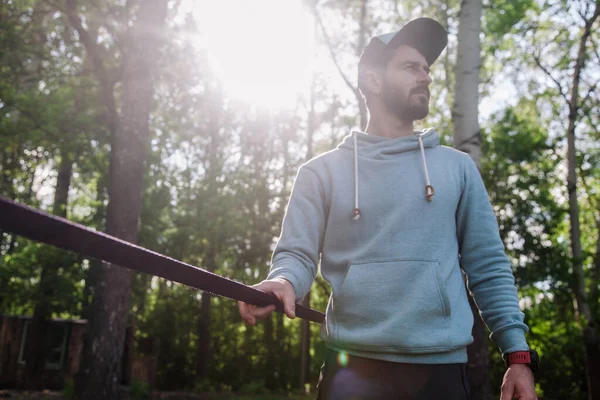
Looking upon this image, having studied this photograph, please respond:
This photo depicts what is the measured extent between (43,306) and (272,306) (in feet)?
66.7

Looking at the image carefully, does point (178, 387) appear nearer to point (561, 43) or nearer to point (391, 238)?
point (561, 43)

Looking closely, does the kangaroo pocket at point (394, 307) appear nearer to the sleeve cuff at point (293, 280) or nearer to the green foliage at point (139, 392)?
the sleeve cuff at point (293, 280)

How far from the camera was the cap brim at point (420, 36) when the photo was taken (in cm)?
258

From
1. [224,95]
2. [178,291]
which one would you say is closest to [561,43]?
[224,95]

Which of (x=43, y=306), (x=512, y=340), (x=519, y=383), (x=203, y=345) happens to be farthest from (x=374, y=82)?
(x=203, y=345)

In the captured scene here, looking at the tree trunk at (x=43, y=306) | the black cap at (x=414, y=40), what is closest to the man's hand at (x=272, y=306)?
the black cap at (x=414, y=40)

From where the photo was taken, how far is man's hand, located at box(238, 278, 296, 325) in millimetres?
1776

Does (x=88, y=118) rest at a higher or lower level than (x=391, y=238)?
higher

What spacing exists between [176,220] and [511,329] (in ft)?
64.7

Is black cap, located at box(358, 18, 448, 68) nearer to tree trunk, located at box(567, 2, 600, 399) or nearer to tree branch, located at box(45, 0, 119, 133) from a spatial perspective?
tree branch, located at box(45, 0, 119, 133)

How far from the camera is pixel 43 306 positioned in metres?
20.0

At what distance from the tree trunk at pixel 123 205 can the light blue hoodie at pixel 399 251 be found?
7384 mm

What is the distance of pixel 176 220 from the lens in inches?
837

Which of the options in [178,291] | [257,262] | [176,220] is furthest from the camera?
[178,291]
